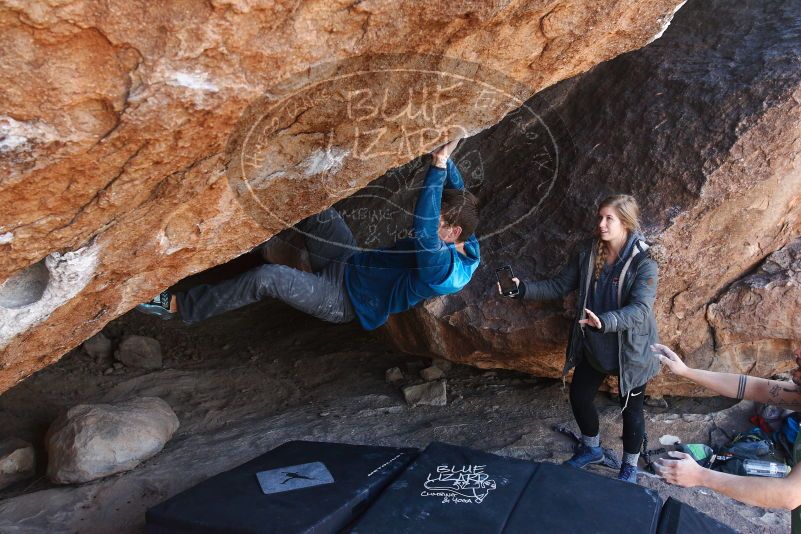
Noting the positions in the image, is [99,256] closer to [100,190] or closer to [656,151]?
[100,190]

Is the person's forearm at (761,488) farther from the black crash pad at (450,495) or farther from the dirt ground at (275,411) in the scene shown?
the dirt ground at (275,411)

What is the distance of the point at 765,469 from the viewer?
351 cm

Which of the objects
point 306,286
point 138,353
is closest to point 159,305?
point 306,286

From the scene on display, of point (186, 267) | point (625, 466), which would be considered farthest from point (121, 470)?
point (625, 466)

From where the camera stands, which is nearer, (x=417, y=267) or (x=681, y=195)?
(x=417, y=267)

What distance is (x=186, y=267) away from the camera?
2.99m

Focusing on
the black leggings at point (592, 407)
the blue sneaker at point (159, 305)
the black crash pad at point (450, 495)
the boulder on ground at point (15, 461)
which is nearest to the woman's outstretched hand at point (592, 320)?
the black leggings at point (592, 407)

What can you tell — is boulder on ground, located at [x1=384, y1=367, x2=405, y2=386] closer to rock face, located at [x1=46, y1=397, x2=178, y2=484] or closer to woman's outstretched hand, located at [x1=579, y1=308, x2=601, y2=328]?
rock face, located at [x1=46, y1=397, x2=178, y2=484]

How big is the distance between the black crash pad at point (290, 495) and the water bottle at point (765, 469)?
177 cm

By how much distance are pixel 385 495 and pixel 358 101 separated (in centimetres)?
142

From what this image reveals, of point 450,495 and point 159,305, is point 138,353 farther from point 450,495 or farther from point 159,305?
point 450,495

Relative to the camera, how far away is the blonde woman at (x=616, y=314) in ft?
10.6

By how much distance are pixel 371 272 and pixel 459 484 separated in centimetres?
133

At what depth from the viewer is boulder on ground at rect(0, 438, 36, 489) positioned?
366 centimetres
